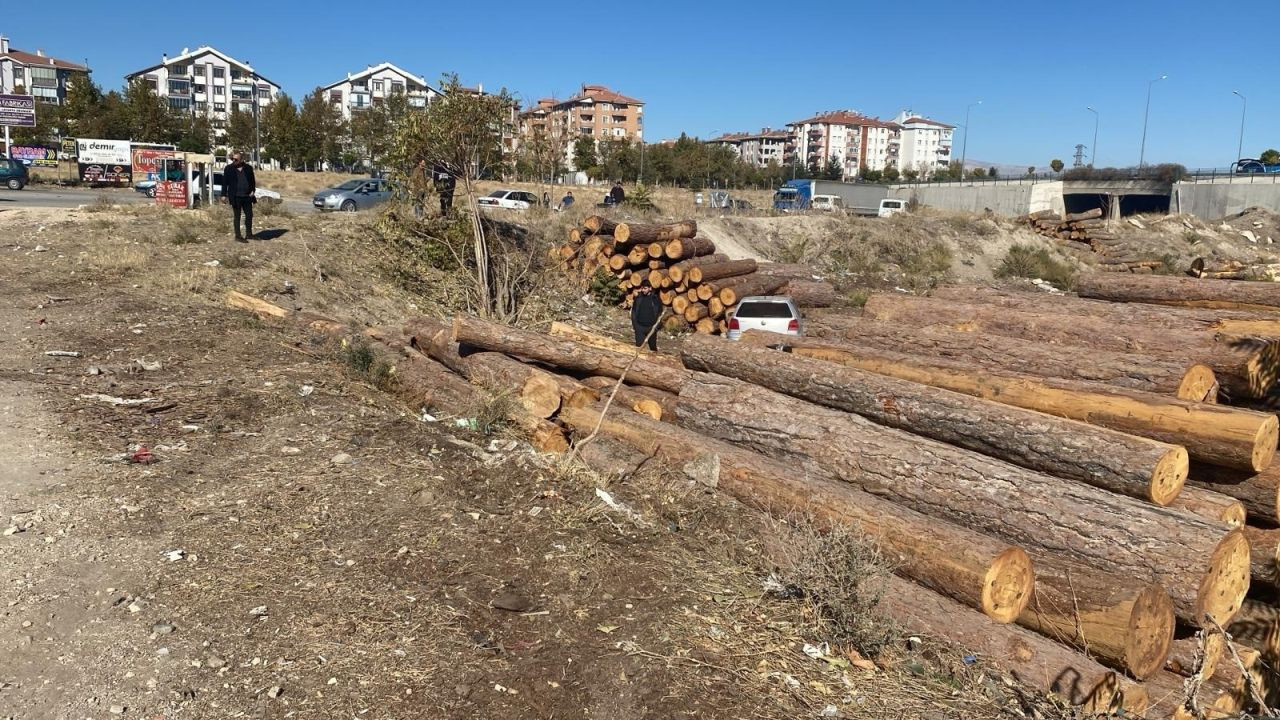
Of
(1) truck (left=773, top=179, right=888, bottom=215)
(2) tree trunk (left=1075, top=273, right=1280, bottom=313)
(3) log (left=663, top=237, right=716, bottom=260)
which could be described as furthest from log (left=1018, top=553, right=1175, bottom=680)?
(1) truck (left=773, top=179, right=888, bottom=215)

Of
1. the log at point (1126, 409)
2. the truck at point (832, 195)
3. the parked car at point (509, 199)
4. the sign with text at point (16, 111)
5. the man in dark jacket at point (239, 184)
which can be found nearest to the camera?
the log at point (1126, 409)

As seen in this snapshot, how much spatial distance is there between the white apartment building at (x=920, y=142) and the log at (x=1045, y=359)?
13088cm

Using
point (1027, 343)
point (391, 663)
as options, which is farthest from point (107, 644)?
point (1027, 343)

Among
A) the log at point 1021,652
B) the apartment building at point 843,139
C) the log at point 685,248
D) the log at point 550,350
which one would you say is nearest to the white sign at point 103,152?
the log at point 685,248

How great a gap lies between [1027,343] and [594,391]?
14.7ft

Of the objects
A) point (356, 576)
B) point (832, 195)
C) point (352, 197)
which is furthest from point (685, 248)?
point (832, 195)

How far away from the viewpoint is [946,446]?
602 cm

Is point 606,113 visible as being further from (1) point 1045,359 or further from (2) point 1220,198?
(1) point 1045,359

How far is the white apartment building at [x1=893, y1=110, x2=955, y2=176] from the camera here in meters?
133

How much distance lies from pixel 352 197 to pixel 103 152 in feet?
67.2

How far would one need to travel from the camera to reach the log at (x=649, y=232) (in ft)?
59.1

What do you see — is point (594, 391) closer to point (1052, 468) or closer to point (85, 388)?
point (1052, 468)

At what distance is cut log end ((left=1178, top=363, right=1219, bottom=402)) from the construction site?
21 mm

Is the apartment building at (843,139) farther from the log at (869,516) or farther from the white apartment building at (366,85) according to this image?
the log at (869,516)
